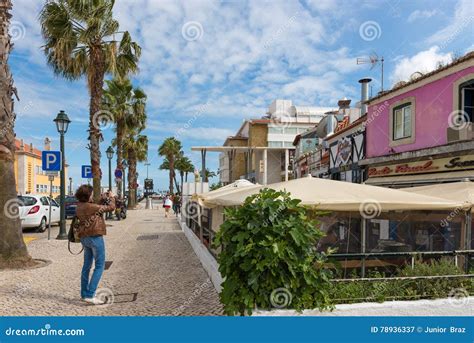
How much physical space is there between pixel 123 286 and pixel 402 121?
37.6 feet

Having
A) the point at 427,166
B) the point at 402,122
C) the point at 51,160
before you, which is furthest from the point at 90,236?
the point at 402,122

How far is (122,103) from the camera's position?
893 inches

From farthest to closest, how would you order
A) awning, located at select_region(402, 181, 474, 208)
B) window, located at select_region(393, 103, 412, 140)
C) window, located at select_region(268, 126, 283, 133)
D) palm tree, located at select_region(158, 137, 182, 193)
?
palm tree, located at select_region(158, 137, 182, 193) → window, located at select_region(268, 126, 283, 133) → window, located at select_region(393, 103, 412, 140) → awning, located at select_region(402, 181, 474, 208)

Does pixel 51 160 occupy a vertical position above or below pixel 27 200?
above

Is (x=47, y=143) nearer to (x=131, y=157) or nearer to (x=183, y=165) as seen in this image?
(x=131, y=157)

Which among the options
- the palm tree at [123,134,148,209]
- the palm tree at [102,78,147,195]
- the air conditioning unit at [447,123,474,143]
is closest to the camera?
the air conditioning unit at [447,123,474,143]

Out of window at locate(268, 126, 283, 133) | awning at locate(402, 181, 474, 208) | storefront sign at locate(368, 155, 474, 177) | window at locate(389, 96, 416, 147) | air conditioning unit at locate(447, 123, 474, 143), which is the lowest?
awning at locate(402, 181, 474, 208)

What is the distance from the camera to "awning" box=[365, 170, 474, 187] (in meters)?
9.69

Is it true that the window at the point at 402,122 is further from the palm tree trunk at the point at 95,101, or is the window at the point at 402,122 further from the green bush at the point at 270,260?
the palm tree trunk at the point at 95,101

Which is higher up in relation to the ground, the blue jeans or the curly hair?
the curly hair

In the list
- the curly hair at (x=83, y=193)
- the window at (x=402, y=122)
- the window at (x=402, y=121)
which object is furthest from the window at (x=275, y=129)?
the curly hair at (x=83, y=193)

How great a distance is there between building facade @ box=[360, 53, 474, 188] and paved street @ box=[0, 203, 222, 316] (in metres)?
8.32

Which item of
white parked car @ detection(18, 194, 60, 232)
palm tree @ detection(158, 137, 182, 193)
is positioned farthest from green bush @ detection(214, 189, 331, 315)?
palm tree @ detection(158, 137, 182, 193)

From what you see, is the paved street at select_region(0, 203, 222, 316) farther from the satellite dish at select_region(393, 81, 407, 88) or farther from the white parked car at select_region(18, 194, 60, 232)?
the satellite dish at select_region(393, 81, 407, 88)
